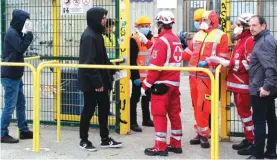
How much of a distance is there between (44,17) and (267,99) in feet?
12.5

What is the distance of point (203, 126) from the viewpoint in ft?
23.1

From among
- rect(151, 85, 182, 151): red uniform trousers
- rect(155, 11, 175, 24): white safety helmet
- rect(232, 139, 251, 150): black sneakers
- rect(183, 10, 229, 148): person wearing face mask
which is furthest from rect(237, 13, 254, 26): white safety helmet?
rect(232, 139, 251, 150): black sneakers

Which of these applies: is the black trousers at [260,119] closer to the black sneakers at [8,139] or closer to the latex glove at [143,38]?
the latex glove at [143,38]

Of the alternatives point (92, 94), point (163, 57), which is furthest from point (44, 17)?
point (163, 57)

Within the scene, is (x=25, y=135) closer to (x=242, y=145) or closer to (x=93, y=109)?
(x=93, y=109)

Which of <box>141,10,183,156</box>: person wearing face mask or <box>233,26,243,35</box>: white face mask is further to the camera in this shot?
<box>233,26,243,35</box>: white face mask

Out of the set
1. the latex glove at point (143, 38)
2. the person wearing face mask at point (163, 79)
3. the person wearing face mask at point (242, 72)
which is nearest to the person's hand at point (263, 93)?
the person wearing face mask at point (242, 72)

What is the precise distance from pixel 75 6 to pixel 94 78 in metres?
1.74

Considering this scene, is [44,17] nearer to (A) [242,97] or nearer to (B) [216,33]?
(B) [216,33]

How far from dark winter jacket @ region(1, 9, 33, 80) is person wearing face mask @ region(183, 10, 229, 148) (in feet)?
7.36

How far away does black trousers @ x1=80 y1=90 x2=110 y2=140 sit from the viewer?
22.3ft

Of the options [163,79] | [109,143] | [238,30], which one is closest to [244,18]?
[238,30]

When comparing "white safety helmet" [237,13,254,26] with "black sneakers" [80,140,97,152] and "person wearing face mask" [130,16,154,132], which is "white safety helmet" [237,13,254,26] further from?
"black sneakers" [80,140,97,152]

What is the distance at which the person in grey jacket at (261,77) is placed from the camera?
19.5ft
